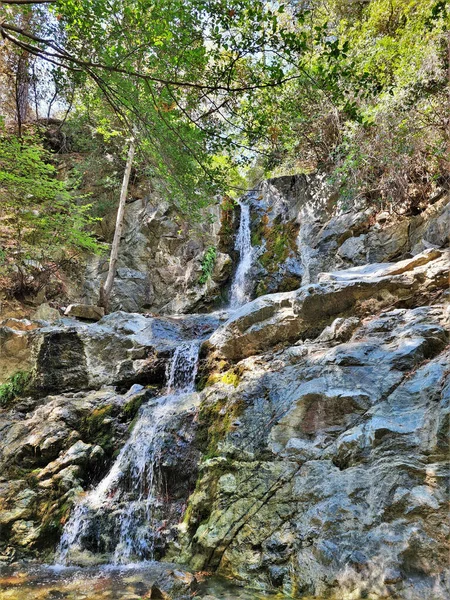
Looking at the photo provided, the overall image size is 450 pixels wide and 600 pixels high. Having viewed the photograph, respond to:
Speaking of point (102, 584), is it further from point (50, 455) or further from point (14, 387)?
point (14, 387)

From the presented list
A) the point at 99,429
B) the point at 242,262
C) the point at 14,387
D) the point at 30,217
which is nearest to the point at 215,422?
the point at 99,429

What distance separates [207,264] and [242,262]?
1296 millimetres

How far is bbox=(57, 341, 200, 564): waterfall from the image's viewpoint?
4988 mm

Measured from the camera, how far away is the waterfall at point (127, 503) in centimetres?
499

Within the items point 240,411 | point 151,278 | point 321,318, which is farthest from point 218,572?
point 151,278

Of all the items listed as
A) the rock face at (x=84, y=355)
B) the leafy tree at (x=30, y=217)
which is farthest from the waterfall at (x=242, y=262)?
the leafy tree at (x=30, y=217)

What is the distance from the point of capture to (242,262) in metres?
13.6

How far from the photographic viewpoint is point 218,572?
397cm

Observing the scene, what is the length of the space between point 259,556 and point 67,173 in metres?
17.7

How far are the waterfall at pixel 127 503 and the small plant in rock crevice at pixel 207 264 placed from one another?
712 centimetres

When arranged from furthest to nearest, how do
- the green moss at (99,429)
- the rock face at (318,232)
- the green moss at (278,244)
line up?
the green moss at (278,244)
the rock face at (318,232)
the green moss at (99,429)

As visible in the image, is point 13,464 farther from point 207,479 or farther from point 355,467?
point 355,467

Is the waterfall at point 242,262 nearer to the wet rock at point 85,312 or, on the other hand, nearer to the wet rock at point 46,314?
the wet rock at point 85,312

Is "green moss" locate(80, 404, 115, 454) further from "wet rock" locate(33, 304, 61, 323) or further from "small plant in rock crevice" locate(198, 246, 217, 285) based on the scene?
"small plant in rock crevice" locate(198, 246, 217, 285)
